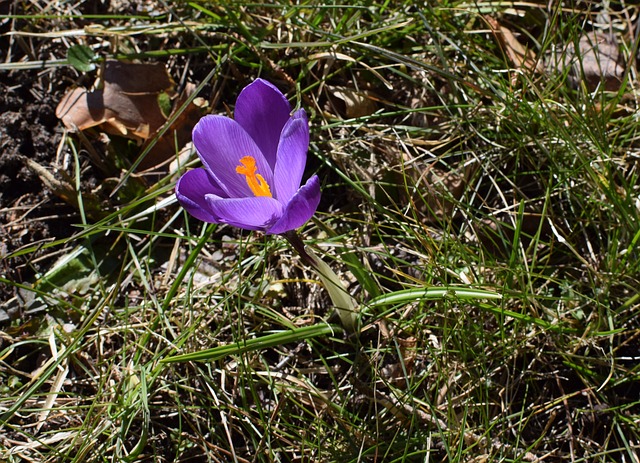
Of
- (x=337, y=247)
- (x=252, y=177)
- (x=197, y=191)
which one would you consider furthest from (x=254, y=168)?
(x=337, y=247)

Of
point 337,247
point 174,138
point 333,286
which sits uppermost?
point 174,138

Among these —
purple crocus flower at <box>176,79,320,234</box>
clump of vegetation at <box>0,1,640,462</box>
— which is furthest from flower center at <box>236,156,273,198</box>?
clump of vegetation at <box>0,1,640,462</box>

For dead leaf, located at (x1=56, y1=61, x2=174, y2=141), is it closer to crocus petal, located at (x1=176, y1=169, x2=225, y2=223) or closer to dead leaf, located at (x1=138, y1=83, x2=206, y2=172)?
dead leaf, located at (x1=138, y1=83, x2=206, y2=172)

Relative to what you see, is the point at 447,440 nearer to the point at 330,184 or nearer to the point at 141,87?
the point at 330,184

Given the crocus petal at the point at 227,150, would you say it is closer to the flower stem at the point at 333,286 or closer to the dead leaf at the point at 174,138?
the flower stem at the point at 333,286

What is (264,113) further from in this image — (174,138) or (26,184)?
(26,184)

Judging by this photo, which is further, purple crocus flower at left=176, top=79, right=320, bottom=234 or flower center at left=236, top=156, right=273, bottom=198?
flower center at left=236, top=156, right=273, bottom=198

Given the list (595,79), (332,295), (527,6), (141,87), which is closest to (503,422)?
(332,295)
